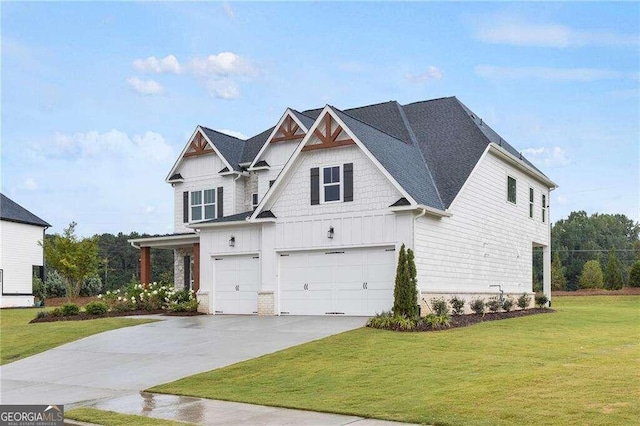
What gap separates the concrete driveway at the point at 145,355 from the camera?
1464cm

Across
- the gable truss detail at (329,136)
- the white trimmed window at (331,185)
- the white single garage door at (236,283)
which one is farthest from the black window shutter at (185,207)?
the white trimmed window at (331,185)

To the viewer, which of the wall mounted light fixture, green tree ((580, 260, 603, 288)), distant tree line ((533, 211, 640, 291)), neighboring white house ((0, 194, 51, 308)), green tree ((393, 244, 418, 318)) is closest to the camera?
green tree ((393, 244, 418, 318))

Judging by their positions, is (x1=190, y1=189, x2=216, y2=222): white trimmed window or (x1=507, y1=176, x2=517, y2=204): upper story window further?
(x1=190, y1=189, x2=216, y2=222): white trimmed window

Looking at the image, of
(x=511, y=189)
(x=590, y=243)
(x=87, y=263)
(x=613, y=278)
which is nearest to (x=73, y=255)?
(x=87, y=263)

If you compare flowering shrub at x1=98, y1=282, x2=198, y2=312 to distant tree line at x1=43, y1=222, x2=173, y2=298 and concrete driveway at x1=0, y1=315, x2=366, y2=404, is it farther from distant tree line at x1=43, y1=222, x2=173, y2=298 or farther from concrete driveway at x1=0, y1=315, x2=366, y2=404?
→ concrete driveway at x1=0, y1=315, x2=366, y2=404

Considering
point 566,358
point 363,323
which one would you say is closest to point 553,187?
point 363,323

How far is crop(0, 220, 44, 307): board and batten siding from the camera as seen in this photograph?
151 feet

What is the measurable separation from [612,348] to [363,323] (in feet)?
24.6

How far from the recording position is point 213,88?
27484 mm

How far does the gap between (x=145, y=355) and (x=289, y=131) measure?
14766 mm

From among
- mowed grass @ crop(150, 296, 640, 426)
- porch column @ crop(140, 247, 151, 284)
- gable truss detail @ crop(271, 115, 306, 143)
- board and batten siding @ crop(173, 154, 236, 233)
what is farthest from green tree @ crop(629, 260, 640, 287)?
porch column @ crop(140, 247, 151, 284)

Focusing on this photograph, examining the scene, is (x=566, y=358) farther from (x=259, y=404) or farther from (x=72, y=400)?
(x=72, y=400)

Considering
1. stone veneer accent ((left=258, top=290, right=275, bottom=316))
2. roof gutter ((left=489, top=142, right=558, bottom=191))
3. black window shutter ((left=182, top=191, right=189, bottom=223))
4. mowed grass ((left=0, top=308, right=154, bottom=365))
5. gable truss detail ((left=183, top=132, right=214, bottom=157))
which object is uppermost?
gable truss detail ((left=183, top=132, right=214, bottom=157))

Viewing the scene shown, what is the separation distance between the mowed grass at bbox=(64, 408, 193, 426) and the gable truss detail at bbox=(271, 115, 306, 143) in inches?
785
